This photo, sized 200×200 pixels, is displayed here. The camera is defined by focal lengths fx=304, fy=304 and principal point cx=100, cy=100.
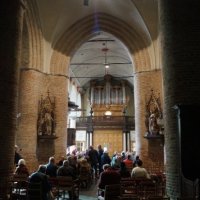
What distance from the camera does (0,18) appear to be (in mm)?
8156

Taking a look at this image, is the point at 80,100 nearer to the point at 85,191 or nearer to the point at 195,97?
the point at 85,191

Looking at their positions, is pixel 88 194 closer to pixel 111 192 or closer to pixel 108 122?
pixel 111 192

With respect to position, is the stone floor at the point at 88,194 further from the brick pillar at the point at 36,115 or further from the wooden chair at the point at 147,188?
the brick pillar at the point at 36,115

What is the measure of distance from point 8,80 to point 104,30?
8604 mm

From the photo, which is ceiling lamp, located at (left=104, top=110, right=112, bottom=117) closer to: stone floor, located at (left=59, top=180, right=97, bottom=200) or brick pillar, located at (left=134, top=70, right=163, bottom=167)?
brick pillar, located at (left=134, top=70, right=163, bottom=167)

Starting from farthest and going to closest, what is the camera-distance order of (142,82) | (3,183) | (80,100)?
(80,100)
(142,82)
(3,183)

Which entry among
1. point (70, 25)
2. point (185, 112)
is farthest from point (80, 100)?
point (185, 112)

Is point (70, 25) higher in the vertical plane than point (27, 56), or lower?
higher

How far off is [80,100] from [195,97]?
2369 centimetres

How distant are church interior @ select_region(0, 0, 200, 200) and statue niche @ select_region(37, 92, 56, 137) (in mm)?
45

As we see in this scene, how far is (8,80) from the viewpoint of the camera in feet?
25.7

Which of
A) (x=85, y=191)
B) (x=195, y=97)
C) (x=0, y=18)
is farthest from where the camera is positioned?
(x=85, y=191)

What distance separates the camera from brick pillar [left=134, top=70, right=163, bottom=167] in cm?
1344

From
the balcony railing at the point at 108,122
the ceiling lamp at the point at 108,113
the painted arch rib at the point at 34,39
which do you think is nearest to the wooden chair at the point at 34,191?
the painted arch rib at the point at 34,39
